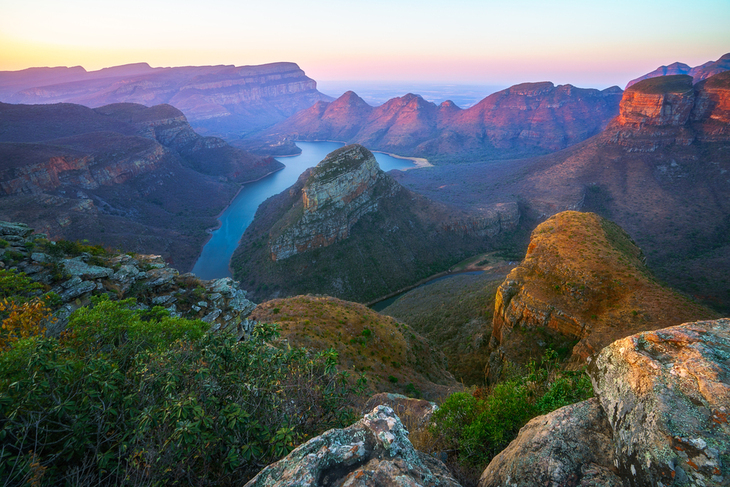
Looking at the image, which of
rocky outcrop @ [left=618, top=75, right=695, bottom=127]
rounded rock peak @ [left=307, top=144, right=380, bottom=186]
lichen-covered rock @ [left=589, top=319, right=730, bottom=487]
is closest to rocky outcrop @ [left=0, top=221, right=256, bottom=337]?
lichen-covered rock @ [left=589, top=319, right=730, bottom=487]

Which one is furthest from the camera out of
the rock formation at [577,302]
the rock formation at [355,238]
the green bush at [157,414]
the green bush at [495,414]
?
the rock formation at [355,238]

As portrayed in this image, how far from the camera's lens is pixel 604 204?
277 feet

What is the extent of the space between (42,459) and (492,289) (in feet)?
142

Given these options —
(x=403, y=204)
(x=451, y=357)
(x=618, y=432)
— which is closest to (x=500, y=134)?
(x=403, y=204)

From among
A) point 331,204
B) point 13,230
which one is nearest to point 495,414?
point 13,230

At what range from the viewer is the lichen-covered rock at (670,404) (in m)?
4.55

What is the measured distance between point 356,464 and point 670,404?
5.71 m

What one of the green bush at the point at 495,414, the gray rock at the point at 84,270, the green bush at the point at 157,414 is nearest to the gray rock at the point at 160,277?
the gray rock at the point at 84,270

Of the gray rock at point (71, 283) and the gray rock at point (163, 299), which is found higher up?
the gray rock at point (71, 283)

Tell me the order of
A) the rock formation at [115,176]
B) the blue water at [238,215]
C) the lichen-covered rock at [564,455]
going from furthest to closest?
the blue water at [238,215], the rock formation at [115,176], the lichen-covered rock at [564,455]

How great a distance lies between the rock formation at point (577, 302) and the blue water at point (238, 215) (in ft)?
194

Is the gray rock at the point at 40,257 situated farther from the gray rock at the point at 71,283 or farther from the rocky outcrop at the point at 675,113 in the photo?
the rocky outcrop at the point at 675,113

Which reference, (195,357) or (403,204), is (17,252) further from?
(403,204)

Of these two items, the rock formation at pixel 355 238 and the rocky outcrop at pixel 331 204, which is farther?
the rocky outcrop at pixel 331 204
